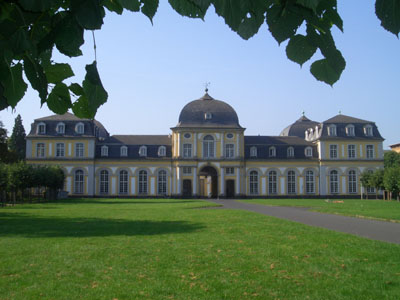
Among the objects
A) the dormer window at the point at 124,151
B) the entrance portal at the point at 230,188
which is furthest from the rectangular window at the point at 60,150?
the entrance portal at the point at 230,188

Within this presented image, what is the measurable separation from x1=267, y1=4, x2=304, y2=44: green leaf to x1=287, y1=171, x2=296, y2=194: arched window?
51929 mm

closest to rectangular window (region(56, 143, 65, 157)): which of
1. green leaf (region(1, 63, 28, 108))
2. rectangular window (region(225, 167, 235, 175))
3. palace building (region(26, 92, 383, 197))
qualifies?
palace building (region(26, 92, 383, 197))

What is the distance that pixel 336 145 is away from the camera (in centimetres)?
5238

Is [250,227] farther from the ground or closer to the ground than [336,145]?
closer to the ground

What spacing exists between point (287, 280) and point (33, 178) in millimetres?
33013

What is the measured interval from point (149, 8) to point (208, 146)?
4960 cm

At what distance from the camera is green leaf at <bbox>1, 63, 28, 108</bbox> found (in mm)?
1838

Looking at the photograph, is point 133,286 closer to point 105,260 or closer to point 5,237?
point 105,260

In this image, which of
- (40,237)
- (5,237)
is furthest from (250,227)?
(5,237)

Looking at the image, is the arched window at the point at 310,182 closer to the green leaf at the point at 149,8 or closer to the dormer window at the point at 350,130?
the dormer window at the point at 350,130

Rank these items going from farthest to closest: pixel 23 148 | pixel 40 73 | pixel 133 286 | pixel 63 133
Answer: pixel 23 148, pixel 63 133, pixel 133 286, pixel 40 73

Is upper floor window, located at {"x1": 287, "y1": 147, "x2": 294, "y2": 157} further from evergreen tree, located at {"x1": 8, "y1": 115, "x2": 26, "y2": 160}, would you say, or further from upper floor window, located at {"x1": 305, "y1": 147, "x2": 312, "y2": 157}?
evergreen tree, located at {"x1": 8, "y1": 115, "x2": 26, "y2": 160}

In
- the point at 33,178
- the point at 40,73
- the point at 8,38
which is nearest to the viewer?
the point at 8,38

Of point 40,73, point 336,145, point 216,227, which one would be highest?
point 336,145
